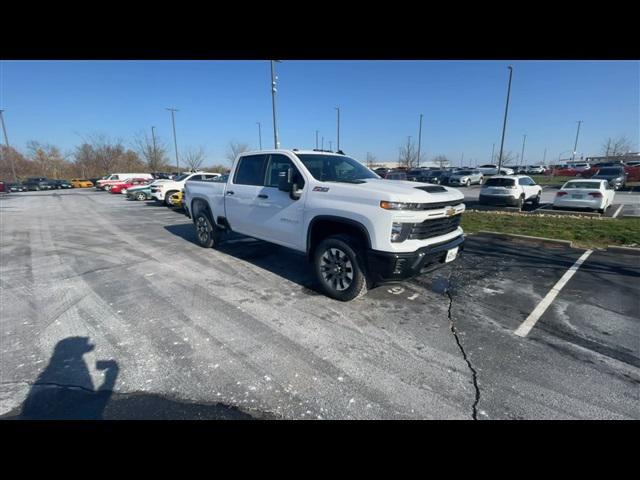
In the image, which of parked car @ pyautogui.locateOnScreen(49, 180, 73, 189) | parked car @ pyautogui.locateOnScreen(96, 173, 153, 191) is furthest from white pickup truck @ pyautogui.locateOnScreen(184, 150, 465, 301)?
parked car @ pyautogui.locateOnScreen(49, 180, 73, 189)

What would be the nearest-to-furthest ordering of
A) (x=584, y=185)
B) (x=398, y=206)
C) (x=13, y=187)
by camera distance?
(x=398, y=206)
(x=584, y=185)
(x=13, y=187)

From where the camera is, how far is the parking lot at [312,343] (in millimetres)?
2277

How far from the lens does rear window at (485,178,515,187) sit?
14.1 meters

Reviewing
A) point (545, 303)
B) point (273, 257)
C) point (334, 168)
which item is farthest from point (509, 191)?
point (273, 257)

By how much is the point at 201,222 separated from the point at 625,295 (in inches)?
306

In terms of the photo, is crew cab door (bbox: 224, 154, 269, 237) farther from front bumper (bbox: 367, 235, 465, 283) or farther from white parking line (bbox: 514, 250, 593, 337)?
white parking line (bbox: 514, 250, 593, 337)

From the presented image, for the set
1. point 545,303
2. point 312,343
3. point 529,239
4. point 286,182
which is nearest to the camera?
point 312,343

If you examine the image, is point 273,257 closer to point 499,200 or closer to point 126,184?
point 499,200

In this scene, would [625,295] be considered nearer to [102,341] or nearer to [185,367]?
[185,367]

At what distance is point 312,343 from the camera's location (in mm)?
3092

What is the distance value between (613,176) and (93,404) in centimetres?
3179
